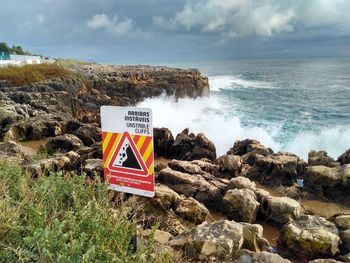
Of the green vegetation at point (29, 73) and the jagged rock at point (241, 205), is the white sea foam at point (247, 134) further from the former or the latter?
the jagged rock at point (241, 205)

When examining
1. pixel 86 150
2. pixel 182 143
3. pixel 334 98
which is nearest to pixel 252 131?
pixel 182 143

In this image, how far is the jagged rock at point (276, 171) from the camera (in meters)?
10.9

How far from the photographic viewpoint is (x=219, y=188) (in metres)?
8.53

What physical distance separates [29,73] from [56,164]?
21347 mm

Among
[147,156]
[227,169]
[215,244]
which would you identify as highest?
[147,156]

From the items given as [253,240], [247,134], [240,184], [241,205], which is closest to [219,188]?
[240,184]

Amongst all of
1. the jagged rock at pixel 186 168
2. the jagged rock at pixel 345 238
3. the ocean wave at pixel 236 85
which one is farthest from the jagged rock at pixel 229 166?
the ocean wave at pixel 236 85

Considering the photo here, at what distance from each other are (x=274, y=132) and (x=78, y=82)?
15273mm

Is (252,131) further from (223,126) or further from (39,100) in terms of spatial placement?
(39,100)

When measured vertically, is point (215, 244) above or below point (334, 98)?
above

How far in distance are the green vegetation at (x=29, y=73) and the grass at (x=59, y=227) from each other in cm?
2375

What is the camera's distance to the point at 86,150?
Result: 36.2ft

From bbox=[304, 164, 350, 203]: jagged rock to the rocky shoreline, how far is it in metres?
0.03

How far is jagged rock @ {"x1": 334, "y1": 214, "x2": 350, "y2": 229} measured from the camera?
6.51 metres
